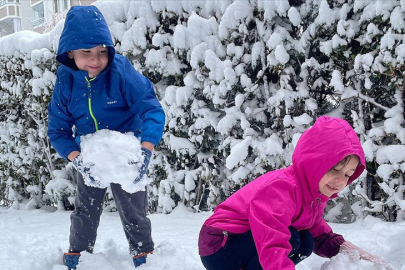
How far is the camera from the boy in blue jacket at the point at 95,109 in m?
2.11

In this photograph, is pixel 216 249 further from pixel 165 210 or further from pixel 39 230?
pixel 39 230

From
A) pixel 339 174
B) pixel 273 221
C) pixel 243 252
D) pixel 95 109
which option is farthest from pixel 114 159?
pixel 339 174

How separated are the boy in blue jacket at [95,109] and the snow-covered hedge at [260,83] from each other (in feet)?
3.77

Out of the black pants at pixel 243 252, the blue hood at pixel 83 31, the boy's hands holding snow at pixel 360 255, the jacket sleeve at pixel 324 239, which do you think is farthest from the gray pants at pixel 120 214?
the boy's hands holding snow at pixel 360 255

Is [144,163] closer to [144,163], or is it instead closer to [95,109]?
[144,163]

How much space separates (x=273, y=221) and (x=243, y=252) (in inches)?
14.4

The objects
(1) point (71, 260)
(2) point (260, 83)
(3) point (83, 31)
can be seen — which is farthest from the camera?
(2) point (260, 83)

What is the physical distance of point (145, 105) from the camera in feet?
7.32

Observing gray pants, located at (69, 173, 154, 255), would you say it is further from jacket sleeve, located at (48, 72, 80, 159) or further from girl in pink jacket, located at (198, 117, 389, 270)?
girl in pink jacket, located at (198, 117, 389, 270)

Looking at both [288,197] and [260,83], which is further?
[260,83]

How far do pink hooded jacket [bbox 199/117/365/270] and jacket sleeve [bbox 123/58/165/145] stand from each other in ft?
1.89

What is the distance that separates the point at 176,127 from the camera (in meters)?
3.64

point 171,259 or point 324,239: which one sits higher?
point 324,239

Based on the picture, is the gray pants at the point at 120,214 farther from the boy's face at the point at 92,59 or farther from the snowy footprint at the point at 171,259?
the boy's face at the point at 92,59
